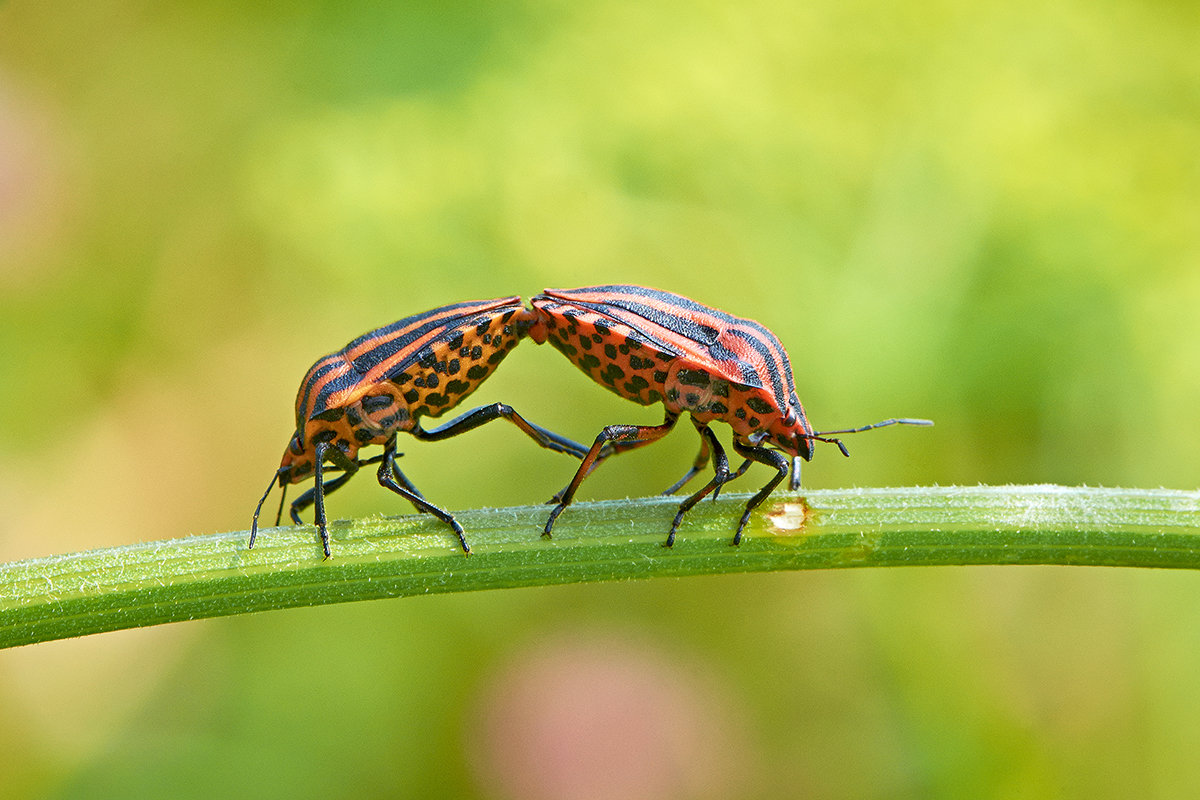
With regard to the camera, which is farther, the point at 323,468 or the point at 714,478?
the point at 323,468

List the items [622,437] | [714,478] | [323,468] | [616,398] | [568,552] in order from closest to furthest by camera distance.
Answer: [568,552] < [714,478] < [622,437] < [323,468] < [616,398]

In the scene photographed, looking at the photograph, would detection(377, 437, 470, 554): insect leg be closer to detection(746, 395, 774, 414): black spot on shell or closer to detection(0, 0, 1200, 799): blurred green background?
detection(746, 395, 774, 414): black spot on shell

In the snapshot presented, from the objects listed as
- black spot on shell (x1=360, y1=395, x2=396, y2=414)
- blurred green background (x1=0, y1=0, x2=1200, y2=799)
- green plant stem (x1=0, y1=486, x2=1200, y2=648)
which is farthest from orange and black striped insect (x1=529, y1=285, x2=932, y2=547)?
blurred green background (x1=0, y1=0, x2=1200, y2=799)

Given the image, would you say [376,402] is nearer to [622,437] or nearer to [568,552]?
[622,437]

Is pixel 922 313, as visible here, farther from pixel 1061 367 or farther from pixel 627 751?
pixel 627 751

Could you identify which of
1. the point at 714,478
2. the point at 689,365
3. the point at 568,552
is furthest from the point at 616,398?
the point at 568,552
